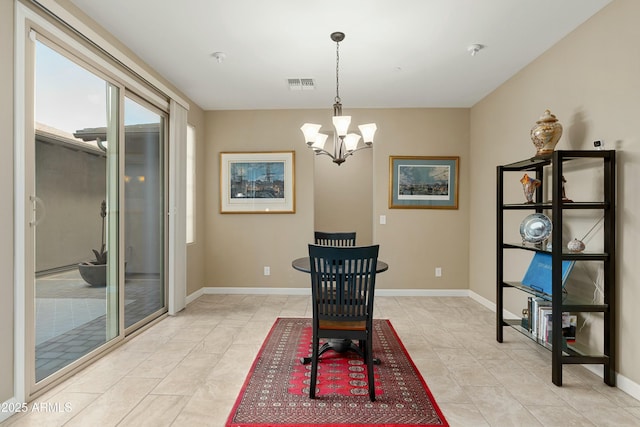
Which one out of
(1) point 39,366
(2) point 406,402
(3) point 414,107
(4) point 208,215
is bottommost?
(2) point 406,402

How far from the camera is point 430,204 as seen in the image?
4848 mm

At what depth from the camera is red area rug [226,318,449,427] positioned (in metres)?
1.96

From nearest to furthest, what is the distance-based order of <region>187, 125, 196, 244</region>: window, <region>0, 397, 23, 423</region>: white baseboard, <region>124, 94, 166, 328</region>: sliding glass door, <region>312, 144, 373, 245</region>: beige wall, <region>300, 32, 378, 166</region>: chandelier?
1. <region>0, 397, 23, 423</region>: white baseboard
2. <region>300, 32, 378, 166</region>: chandelier
3. <region>124, 94, 166, 328</region>: sliding glass door
4. <region>187, 125, 196, 244</region>: window
5. <region>312, 144, 373, 245</region>: beige wall

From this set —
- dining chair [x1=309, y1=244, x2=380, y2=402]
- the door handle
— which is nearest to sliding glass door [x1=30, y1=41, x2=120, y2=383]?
the door handle

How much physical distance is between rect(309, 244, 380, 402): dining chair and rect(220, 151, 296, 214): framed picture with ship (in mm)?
2788

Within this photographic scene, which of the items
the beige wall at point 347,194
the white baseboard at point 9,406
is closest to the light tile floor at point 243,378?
the white baseboard at point 9,406

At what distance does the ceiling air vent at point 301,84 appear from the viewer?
12.6ft

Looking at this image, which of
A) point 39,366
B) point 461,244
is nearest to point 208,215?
point 39,366

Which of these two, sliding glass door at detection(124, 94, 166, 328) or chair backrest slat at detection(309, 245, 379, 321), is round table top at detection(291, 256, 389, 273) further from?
sliding glass door at detection(124, 94, 166, 328)

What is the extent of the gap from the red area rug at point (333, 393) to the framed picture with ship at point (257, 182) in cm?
231

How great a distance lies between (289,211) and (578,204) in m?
3.37

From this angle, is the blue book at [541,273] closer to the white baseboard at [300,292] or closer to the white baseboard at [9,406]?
the white baseboard at [300,292]

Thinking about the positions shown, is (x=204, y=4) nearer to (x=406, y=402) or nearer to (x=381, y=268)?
(x=381, y=268)

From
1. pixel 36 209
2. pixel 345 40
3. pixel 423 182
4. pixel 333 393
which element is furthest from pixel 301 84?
pixel 333 393
